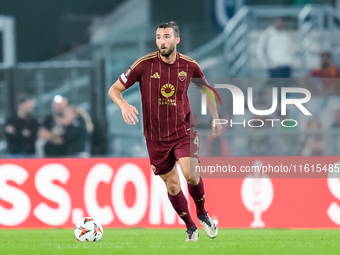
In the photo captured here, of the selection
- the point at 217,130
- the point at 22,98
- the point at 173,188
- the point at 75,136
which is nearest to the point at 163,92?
the point at 217,130

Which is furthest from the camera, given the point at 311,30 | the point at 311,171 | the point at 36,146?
the point at 311,30

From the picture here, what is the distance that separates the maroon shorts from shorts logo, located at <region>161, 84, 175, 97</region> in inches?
17.5

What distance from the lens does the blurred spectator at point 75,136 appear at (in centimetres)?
1069

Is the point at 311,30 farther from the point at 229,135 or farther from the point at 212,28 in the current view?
the point at 229,135

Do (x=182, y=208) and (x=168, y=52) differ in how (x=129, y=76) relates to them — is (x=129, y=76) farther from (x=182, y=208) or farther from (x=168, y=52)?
(x=182, y=208)

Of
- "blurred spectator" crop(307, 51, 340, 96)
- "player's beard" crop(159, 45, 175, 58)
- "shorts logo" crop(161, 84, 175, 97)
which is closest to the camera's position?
"player's beard" crop(159, 45, 175, 58)

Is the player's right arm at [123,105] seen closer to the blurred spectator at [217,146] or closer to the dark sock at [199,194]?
the dark sock at [199,194]

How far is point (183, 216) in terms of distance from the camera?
6406 millimetres

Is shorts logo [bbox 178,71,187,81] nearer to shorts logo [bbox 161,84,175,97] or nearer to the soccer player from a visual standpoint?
Result: the soccer player

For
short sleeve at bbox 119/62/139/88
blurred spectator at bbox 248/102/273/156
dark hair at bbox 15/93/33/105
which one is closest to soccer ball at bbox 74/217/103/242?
short sleeve at bbox 119/62/139/88

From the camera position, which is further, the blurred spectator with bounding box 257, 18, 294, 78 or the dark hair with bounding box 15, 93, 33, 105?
the blurred spectator with bounding box 257, 18, 294, 78

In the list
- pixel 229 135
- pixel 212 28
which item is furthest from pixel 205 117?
pixel 212 28

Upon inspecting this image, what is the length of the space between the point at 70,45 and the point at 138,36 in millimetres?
1877

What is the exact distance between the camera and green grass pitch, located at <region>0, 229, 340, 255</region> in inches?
217
